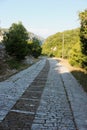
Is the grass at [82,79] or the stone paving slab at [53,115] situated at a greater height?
the stone paving slab at [53,115]

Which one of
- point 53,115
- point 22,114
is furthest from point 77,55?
point 22,114

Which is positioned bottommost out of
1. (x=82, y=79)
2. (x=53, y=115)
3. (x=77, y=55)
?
(x=82, y=79)

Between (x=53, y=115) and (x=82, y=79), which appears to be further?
(x=82, y=79)

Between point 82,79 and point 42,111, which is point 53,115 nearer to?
point 42,111

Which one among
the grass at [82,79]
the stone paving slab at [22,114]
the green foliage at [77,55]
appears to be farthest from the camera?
the green foliage at [77,55]

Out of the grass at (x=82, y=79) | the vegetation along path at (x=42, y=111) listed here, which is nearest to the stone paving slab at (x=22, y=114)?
the vegetation along path at (x=42, y=111)

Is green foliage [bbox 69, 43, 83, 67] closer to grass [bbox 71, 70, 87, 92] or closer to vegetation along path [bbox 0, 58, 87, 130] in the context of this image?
grass [bbox 71, 70, 87, 92]

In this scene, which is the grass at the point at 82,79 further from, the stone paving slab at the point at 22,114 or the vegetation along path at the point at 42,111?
the stone paving slab at the point at 22,114

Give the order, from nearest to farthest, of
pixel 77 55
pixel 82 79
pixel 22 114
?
pixel 22 114 → pixel 82 79 → pixel 77 55

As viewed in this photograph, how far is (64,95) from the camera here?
14.4 metres

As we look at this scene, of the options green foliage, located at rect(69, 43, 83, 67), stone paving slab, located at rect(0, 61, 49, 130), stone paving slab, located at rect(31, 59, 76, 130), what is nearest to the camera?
stone paving slab, located at rect(0, 61, 49, 130)

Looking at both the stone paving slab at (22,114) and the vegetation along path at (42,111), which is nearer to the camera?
the stone paving slab at (22,114)

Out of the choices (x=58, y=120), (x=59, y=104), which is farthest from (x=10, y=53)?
(x=58, y=120)

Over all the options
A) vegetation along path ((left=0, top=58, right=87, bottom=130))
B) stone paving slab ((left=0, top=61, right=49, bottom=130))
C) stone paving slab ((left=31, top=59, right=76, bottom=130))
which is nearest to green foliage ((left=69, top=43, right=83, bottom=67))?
vegetation along path ((left=0, top=58, right=87, bottom=130))
